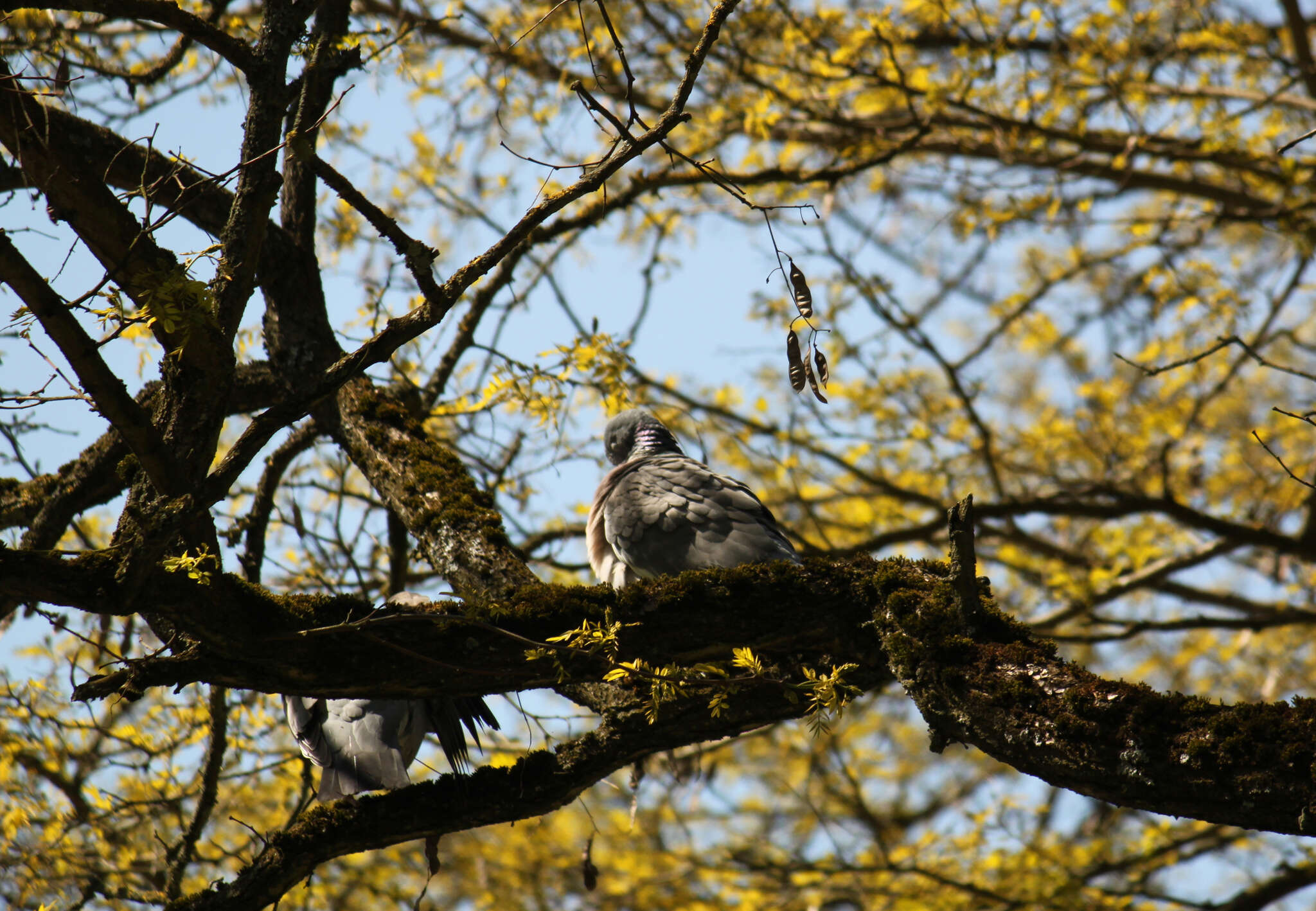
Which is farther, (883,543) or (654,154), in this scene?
(654,154)

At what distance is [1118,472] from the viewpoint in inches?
309

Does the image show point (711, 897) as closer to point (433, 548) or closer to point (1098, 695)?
point (433, 548)

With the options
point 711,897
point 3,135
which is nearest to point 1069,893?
point 711,897

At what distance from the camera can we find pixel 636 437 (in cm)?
580

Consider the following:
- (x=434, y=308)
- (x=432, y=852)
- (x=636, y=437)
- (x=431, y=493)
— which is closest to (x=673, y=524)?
(x=431, y=493)

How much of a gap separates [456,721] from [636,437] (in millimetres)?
2191

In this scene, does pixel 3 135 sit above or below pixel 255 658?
above

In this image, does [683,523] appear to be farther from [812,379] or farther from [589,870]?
[812,379]

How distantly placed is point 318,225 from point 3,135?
3085 mm

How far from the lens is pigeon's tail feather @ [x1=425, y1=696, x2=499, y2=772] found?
4.00 meters

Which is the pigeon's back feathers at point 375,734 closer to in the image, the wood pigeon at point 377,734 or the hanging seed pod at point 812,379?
the wood pigeon at point 377,734

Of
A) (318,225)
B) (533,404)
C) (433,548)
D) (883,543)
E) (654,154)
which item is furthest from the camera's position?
(654,154)

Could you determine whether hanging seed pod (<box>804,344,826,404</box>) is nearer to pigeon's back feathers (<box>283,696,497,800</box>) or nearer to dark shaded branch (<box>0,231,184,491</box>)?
dark shaded branch (<box>0,231,184,491</box>)

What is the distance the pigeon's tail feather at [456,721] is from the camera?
3996mm
